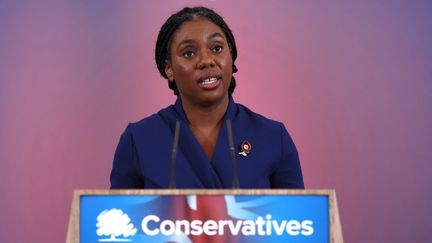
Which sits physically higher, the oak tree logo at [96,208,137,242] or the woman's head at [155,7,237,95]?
the woman's head at [155,7,237,95]

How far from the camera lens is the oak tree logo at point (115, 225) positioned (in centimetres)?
85

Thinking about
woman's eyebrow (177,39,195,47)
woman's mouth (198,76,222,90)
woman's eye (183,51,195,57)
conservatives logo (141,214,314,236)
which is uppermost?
woman's eyebrow (177,39,195,47)

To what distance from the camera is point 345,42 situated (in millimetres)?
2057

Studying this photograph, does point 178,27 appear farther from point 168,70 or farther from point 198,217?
point 198,217

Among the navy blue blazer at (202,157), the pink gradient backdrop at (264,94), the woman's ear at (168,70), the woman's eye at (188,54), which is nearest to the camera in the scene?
the navy blue blazer at (202,157)

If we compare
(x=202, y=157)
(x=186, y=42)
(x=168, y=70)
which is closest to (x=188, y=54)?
(x=186, y=42)

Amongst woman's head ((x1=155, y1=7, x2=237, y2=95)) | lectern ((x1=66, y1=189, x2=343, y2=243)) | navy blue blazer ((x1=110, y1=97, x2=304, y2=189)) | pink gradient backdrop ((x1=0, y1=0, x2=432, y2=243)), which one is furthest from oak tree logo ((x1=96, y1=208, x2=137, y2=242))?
pink gradient backdrop ((x1=0, y1=0, x2=432, y2=243))

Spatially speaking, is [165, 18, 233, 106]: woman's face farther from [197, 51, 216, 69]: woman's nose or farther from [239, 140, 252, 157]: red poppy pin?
[239, 140, 252, 157]: red poppy pin

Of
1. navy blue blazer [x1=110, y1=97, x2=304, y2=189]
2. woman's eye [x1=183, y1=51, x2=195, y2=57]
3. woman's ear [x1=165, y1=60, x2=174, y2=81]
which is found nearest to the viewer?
navy blue blazer [x1=110, y1=97, x2=304, y2=189]

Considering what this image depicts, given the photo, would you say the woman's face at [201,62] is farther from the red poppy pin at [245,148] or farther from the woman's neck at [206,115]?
the red poppy pin at [245,148]

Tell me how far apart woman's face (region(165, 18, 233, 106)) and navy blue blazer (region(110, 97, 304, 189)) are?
0.06m

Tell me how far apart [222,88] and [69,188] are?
37.9 inches

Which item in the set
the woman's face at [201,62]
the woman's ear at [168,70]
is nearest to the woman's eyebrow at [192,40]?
the woman's face at [201,62]

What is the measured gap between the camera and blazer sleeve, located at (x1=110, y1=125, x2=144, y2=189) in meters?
1.25
